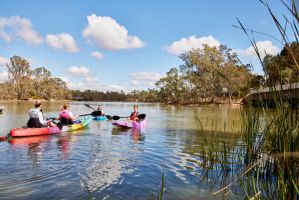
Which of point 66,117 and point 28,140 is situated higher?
point 66,117

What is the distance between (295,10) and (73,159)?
24.3 ft

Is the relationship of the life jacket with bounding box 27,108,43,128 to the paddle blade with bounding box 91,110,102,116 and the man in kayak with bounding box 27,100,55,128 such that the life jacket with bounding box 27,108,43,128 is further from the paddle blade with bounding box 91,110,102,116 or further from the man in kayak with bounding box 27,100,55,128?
the paddle blade with bounding box 91,110,102,116

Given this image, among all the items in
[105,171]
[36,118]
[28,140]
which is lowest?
[105,171]

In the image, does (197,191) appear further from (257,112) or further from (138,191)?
(257,112)

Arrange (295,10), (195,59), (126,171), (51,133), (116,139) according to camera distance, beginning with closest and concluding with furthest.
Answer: (295,10) → (126,171) → (116,139) → (51,133) → (195,59)

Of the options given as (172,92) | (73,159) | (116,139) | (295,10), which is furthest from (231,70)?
(295,10)

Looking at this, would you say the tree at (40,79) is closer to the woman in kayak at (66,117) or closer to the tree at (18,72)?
the tree at (18,72)

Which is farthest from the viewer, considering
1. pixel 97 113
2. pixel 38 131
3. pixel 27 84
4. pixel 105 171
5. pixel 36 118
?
Result: pixel 27 84

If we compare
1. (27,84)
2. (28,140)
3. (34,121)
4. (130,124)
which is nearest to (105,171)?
(28,140)

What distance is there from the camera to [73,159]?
8273 mm

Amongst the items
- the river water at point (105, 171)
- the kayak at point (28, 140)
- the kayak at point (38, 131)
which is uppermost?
the kayak at point (38, 131)

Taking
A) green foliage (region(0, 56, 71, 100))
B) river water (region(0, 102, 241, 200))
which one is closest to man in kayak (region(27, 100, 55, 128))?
river water (region(0, 102, 241, 200))

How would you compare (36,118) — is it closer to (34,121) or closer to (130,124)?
(34,121)

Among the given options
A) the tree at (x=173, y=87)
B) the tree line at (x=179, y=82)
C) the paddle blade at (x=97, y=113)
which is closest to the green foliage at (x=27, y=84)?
the tree line at (x=179, y=82)
